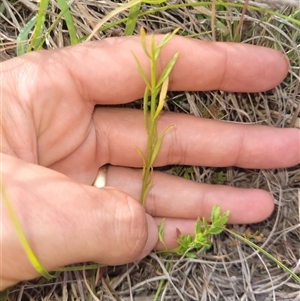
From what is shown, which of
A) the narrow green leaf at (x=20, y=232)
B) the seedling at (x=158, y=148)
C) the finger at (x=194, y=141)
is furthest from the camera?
the finger at (x=194, y=141)

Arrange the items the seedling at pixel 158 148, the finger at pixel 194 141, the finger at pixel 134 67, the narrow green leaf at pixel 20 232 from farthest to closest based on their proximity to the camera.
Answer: the finger at pixel 194 141 < the finger at pixel 134 67 < the seedling at pixel 158 148 < the narrow green leaf at pixel 20 232

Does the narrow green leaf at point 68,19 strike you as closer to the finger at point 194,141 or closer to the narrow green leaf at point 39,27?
the narrow green leaf at point 39,27

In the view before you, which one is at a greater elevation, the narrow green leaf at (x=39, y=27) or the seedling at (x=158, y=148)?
the narrow green leaf at (x=39, y=27)

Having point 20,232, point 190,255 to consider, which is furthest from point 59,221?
point 190,255

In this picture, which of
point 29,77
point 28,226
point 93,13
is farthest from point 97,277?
point 93,13

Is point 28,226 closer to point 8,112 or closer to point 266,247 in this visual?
point 8,112

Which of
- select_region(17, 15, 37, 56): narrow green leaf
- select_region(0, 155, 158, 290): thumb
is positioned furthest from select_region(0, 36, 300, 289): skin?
select_region(17, 15, 37, 56): narrow green leaf

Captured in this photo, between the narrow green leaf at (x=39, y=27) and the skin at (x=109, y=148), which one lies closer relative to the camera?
the skin at (x=109, y=148)

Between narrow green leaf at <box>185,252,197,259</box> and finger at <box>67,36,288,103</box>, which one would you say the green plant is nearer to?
finger at <box>67,36,288,103</box>

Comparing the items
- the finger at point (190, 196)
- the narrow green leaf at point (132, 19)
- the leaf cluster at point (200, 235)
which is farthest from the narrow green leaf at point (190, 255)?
the narrow green leaf at point (132, 19)
